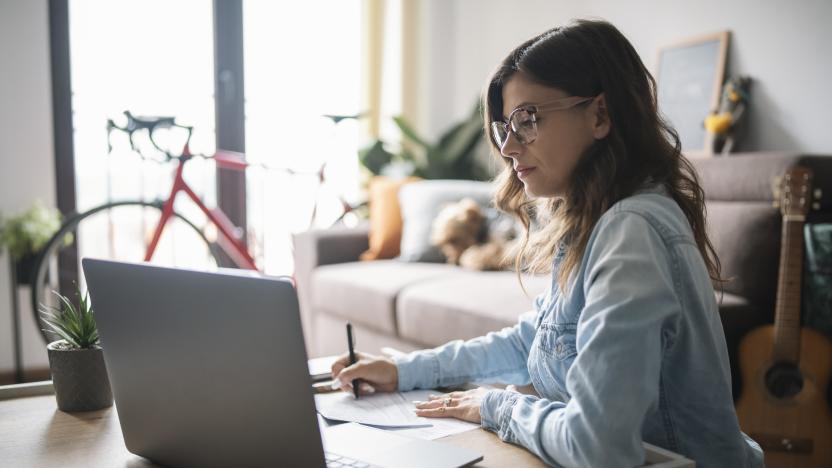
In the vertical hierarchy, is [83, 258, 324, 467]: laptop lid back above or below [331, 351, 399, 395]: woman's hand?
above

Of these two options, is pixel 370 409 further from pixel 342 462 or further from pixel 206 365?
pixel 206 365

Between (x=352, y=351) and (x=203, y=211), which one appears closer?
(x=352, y=351)

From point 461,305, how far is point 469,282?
0.27 metres

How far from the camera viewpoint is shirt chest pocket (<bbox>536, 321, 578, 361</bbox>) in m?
0.87

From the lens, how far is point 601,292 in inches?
28.1

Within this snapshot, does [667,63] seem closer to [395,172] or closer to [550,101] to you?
[395,172]

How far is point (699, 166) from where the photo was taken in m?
2.37

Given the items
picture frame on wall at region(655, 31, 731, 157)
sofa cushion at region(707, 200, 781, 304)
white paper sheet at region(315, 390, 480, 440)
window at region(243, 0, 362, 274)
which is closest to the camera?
white paper sheet at region(315, 390, 480, 440)

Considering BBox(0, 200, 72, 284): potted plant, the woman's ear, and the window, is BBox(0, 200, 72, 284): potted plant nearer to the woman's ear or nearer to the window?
the window

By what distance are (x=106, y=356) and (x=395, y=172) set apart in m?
2.87

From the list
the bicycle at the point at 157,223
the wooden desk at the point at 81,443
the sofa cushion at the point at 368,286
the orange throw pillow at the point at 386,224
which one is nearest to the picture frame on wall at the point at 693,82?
the sofa cushion at the point at 368,286

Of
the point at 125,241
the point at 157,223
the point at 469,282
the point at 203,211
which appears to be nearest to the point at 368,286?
the point at 469,282

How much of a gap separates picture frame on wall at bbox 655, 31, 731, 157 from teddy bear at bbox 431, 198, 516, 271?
74 centimetres

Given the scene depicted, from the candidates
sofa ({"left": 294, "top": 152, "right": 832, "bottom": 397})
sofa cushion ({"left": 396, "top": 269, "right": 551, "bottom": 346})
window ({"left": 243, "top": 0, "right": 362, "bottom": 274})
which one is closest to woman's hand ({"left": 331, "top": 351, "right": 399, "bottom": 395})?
sofa ({"left": 294, "top": 152, "right": 832, "bottom": 397})
